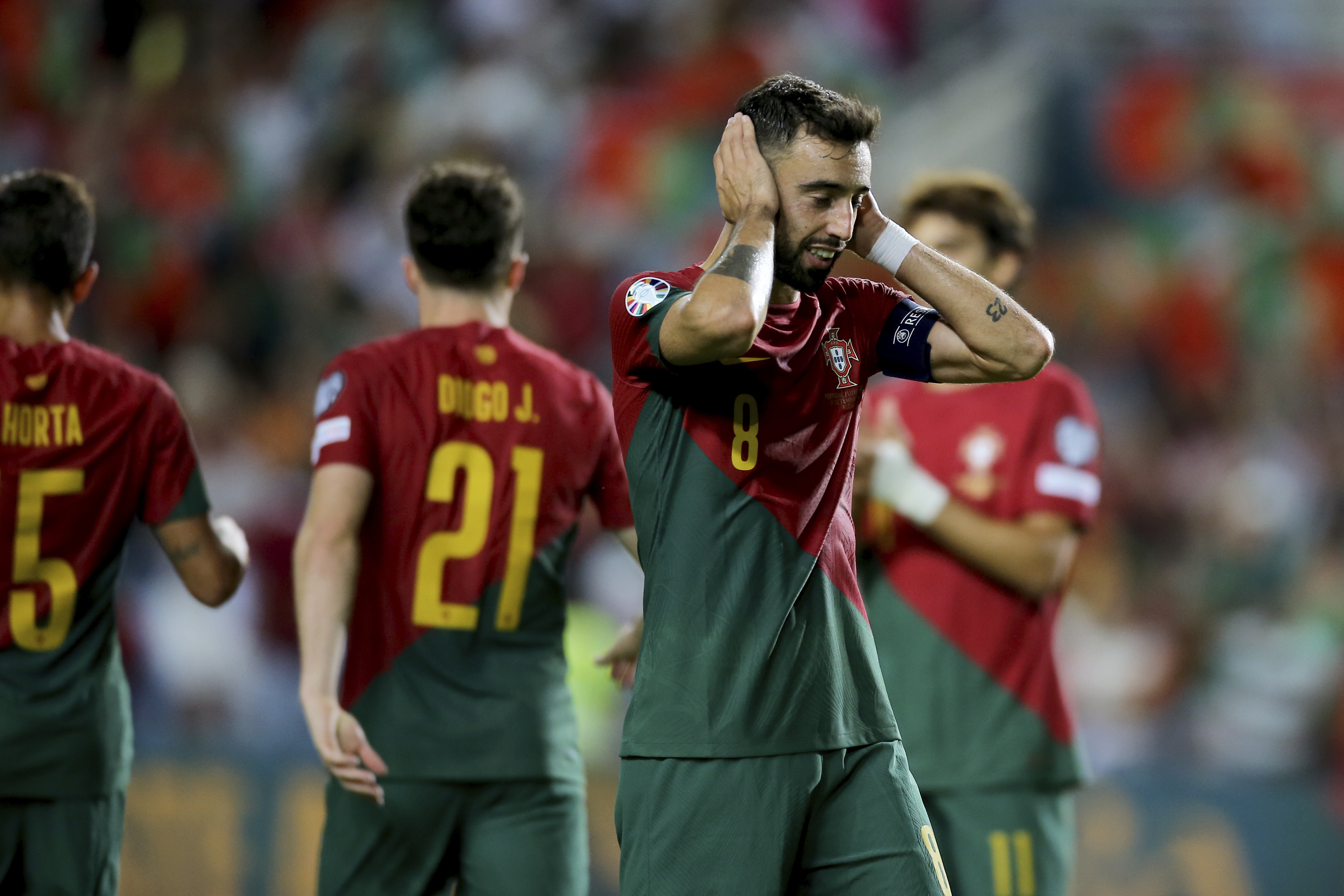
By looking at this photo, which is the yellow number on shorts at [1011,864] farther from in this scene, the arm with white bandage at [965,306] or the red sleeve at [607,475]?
the arm with white bandage at [965,306]

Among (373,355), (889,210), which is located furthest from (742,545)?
(889,210)

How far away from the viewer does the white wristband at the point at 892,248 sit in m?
3.50

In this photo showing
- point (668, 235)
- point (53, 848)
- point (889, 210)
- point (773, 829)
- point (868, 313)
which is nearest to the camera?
point (773, 829)

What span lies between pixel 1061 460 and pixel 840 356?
5.08 ft

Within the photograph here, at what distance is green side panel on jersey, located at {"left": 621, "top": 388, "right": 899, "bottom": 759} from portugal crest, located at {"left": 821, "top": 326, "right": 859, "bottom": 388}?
0.37 meters

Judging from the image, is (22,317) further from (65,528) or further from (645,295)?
(645,295)

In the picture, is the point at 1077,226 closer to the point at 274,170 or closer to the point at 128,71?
the point at 274,170

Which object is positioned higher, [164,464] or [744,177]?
[744,177]

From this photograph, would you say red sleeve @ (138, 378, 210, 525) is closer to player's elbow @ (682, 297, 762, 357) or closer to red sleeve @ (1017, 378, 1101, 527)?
player's elbow @ (682, 297, 762, 357)

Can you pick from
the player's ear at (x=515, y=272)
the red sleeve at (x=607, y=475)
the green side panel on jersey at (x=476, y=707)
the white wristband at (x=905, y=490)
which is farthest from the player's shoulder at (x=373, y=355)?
the white wristband at (x=905, y=490)

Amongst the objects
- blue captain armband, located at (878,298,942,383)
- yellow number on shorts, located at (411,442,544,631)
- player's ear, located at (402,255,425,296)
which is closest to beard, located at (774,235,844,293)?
blue captain armband, located at (878,298,942,383)

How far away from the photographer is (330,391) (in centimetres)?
428

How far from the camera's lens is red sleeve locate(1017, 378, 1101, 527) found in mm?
4715

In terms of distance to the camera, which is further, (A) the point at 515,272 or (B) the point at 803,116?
(A) the point at 515,272
